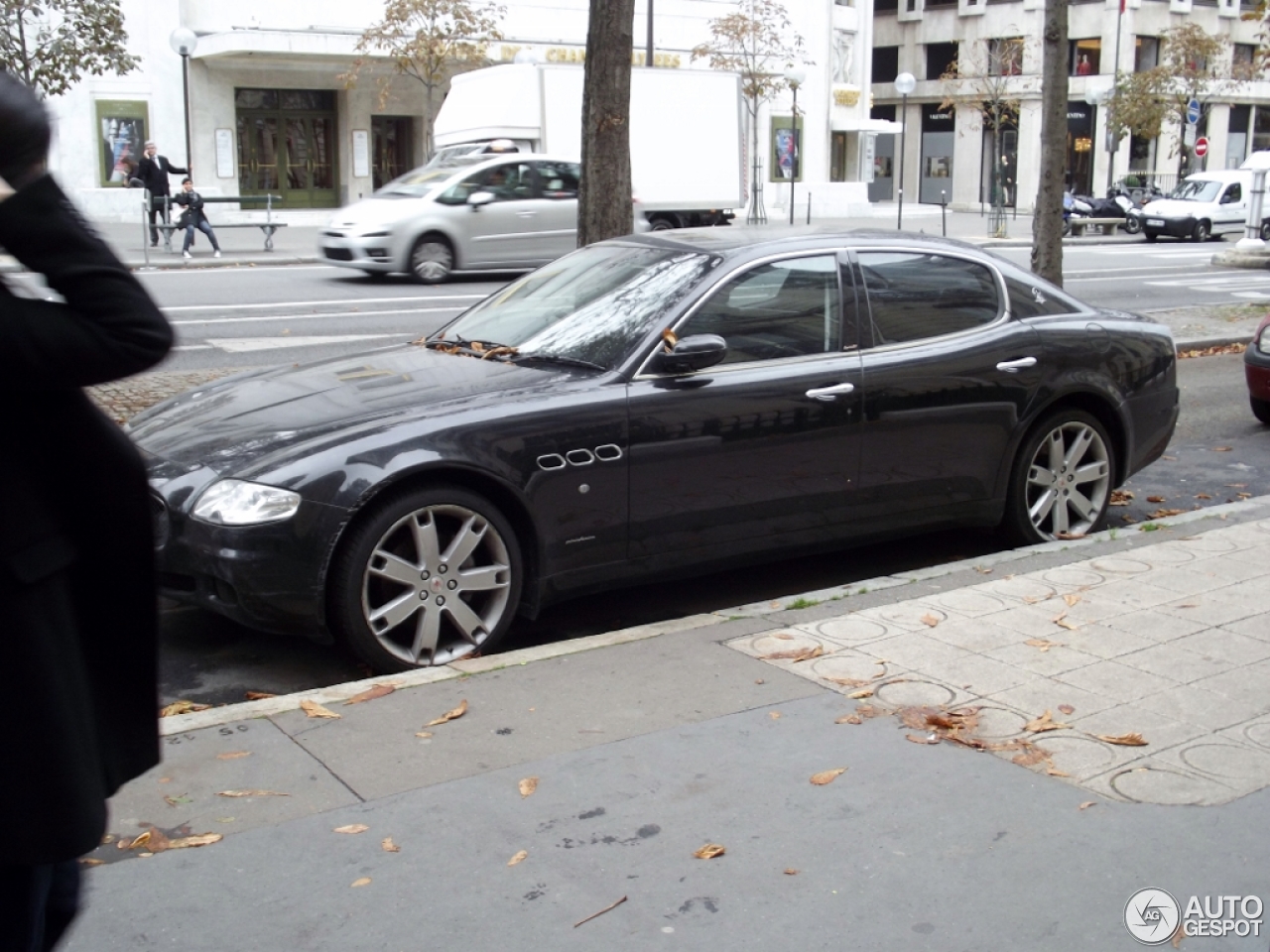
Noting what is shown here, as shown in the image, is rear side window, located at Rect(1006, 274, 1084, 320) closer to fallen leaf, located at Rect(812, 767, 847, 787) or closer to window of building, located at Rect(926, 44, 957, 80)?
fallen leaf, located at Rect(812, 767, 847, 787)

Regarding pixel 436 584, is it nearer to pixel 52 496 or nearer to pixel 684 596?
pixel 684 596

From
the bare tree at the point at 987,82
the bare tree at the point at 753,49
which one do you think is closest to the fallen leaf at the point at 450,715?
the bare tree at the point at 753,49

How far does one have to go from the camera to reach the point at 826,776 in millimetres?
4156

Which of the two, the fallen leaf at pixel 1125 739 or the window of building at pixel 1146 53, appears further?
the window of building at pixel 1146 53

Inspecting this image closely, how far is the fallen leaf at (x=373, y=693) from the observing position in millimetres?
4773

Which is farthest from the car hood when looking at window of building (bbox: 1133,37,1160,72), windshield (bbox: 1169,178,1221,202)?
window of building (bbox: 1133,37,1160,72)

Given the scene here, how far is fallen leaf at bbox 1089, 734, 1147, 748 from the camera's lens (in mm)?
4387

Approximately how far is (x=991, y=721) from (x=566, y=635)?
2013 mm

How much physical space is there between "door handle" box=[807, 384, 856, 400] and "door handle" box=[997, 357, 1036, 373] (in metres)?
0.90

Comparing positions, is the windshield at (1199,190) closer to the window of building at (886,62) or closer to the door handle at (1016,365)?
the window of building at (886,62)

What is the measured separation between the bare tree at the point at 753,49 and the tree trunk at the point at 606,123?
29.2m

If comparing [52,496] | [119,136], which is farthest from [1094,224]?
[52,496]

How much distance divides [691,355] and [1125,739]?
222 cm

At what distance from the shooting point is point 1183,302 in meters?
19.9
